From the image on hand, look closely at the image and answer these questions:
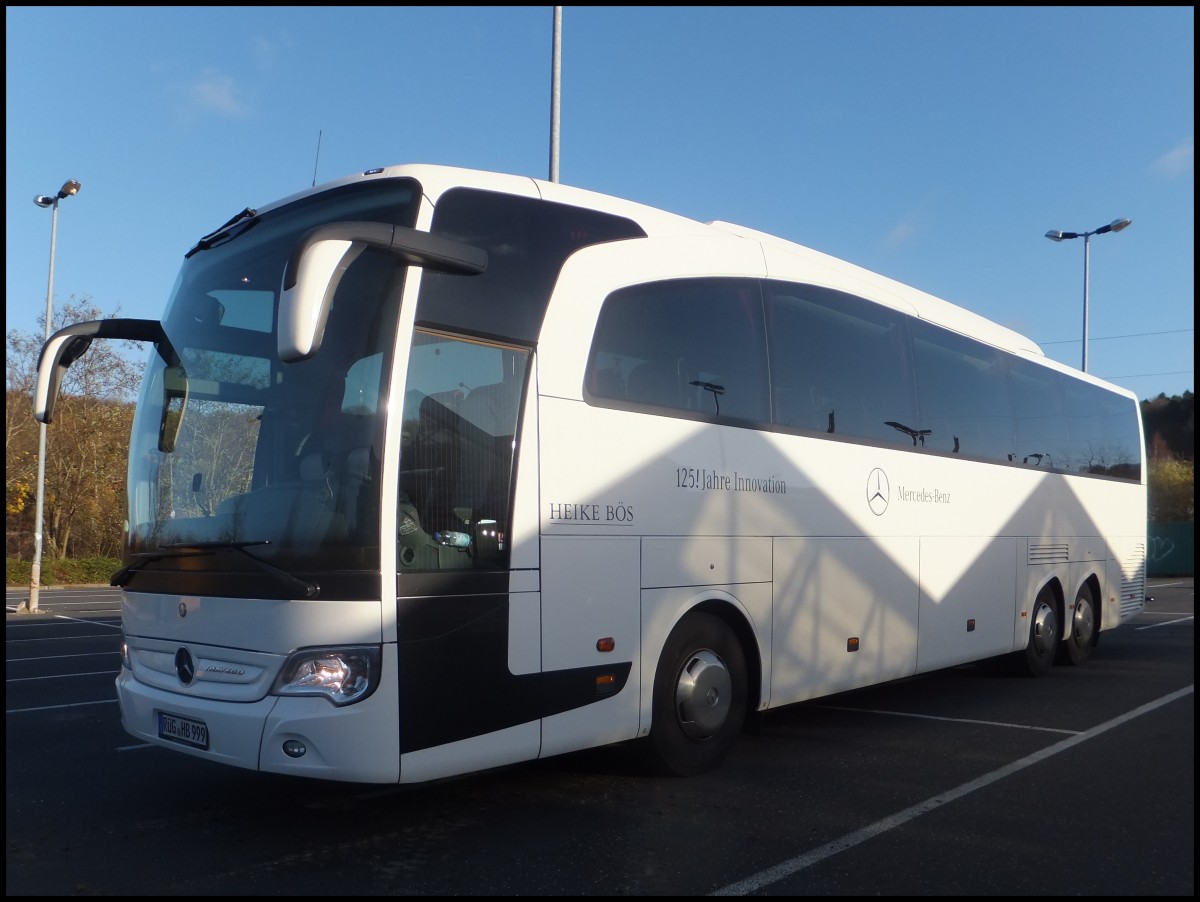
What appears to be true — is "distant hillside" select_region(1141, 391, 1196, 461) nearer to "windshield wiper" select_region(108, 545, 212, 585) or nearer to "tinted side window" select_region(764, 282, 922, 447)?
"tinted side window" select_region(764, 282, 922, 447)

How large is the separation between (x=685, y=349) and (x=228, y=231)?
9.60 ft

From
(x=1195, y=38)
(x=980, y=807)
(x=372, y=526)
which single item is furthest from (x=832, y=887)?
(x=1195, y=38)

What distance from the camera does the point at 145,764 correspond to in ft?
23.7

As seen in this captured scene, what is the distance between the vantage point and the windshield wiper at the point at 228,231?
6.26m

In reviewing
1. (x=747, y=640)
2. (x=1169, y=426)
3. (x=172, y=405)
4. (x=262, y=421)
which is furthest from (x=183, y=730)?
(x=1169, y=426)

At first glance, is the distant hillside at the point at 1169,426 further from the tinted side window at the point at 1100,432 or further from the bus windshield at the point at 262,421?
the bus windshield at the point at 262,421

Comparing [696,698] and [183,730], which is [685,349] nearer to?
[696,698]

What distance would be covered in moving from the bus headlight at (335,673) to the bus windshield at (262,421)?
336mm

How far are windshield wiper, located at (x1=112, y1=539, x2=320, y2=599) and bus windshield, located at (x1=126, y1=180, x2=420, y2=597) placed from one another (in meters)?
0.01

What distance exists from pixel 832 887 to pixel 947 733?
4.11m

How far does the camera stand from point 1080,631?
41.6 ft

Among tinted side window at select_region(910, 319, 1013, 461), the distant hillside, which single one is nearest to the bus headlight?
tinted side window at select_region(910, 319, 1013, 461)

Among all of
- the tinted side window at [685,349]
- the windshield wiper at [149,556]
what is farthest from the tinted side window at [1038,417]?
the windshield wiper at [149,556]

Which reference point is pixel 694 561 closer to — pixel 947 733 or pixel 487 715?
pixel 487 715
